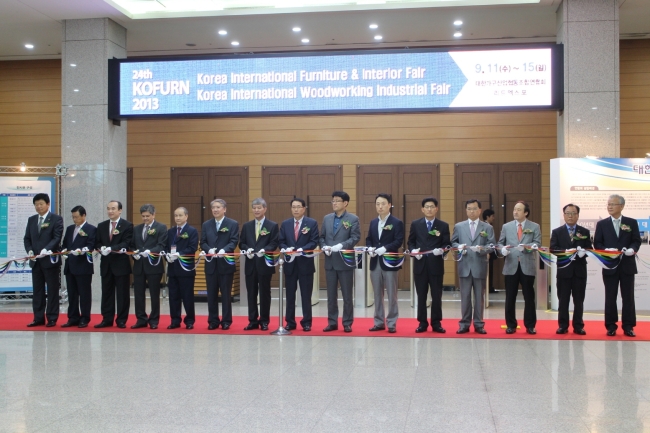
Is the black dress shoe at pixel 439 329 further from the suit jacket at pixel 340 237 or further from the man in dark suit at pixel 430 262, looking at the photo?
the suit jacket at pixel 340 237

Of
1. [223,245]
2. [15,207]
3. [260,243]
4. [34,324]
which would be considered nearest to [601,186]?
[260,243]

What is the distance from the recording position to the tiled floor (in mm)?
4191

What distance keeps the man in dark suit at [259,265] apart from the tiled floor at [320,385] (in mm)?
608

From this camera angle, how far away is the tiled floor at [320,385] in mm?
4191

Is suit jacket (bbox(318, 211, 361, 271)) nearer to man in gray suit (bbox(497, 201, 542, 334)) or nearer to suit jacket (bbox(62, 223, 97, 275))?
man in gray suit (bbox(497, 201, 542, 334))

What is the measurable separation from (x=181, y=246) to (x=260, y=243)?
933 mm

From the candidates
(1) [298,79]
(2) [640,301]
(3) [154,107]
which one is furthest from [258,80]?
(2) [640,301]

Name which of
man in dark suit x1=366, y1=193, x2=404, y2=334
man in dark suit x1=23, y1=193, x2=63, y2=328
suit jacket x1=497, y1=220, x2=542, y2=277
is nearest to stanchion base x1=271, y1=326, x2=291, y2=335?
man in dark suit x1=366, y1=193, x2=404, y2=334

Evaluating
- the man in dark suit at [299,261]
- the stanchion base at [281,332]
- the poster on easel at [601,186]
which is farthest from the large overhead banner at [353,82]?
the stanchion base at [281,332]

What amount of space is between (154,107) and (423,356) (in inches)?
225

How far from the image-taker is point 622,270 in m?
7.59

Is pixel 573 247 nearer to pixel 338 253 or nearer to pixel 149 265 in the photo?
pixel 338 253

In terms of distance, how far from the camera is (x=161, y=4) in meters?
10.2

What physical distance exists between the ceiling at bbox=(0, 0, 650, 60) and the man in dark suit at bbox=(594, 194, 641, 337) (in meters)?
3.68
